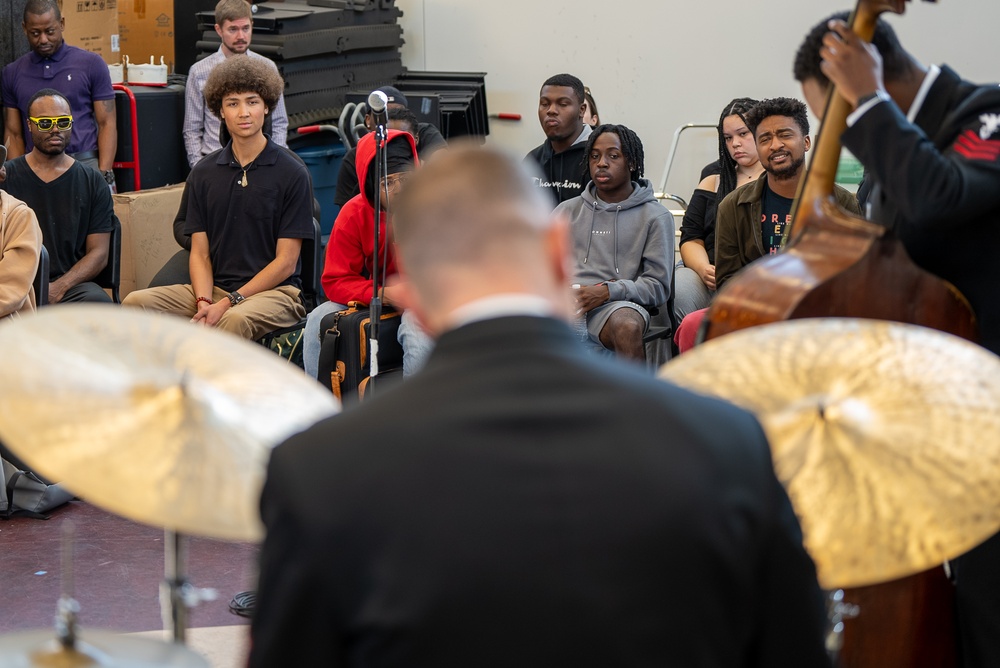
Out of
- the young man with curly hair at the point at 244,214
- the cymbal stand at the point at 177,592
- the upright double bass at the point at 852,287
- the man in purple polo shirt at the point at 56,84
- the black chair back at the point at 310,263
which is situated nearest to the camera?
the cymbal stand at the point at 177,592

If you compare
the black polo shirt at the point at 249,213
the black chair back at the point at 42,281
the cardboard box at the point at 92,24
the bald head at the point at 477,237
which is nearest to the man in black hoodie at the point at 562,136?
the black polo shirt at the point at 249,213

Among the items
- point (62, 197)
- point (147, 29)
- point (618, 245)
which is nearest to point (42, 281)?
Answer: point (62, 197)

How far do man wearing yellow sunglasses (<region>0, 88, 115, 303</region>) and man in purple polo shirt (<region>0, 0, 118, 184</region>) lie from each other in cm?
115

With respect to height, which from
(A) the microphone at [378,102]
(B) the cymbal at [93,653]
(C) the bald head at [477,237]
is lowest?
(B) the cymbal at [93,653]

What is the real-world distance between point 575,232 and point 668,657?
142 inches

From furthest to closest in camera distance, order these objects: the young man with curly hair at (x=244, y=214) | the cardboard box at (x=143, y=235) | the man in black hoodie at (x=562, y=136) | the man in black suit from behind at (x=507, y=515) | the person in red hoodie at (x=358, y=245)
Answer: the cardboard box at (x=143, y=235)
the man in black hoodie at (x=562, y=136)
the young man with curly hair at (x=244, y=214)
the person in red hoodie at (x=358, y=245)
the man in black suit from behind at (x=507, y=515)

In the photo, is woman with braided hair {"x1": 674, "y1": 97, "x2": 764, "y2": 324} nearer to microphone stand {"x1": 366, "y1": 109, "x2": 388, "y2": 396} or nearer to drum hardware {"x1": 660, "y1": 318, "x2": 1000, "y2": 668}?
microphone stand {"x1": 366, "y1": 109, "x2": 388, "y2": 396}

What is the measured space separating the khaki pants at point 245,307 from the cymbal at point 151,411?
3136 millimetres

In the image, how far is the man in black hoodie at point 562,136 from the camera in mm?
5352

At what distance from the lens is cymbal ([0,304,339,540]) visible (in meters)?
1.35

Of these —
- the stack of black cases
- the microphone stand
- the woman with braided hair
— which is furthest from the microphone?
the stack of black cases

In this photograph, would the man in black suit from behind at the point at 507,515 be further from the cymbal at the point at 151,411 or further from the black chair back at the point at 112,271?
the black chair back at the point at 112,271

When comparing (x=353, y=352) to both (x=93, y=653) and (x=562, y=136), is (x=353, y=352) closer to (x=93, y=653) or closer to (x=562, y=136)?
(x=562, y=136)

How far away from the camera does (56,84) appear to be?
6375 mm
